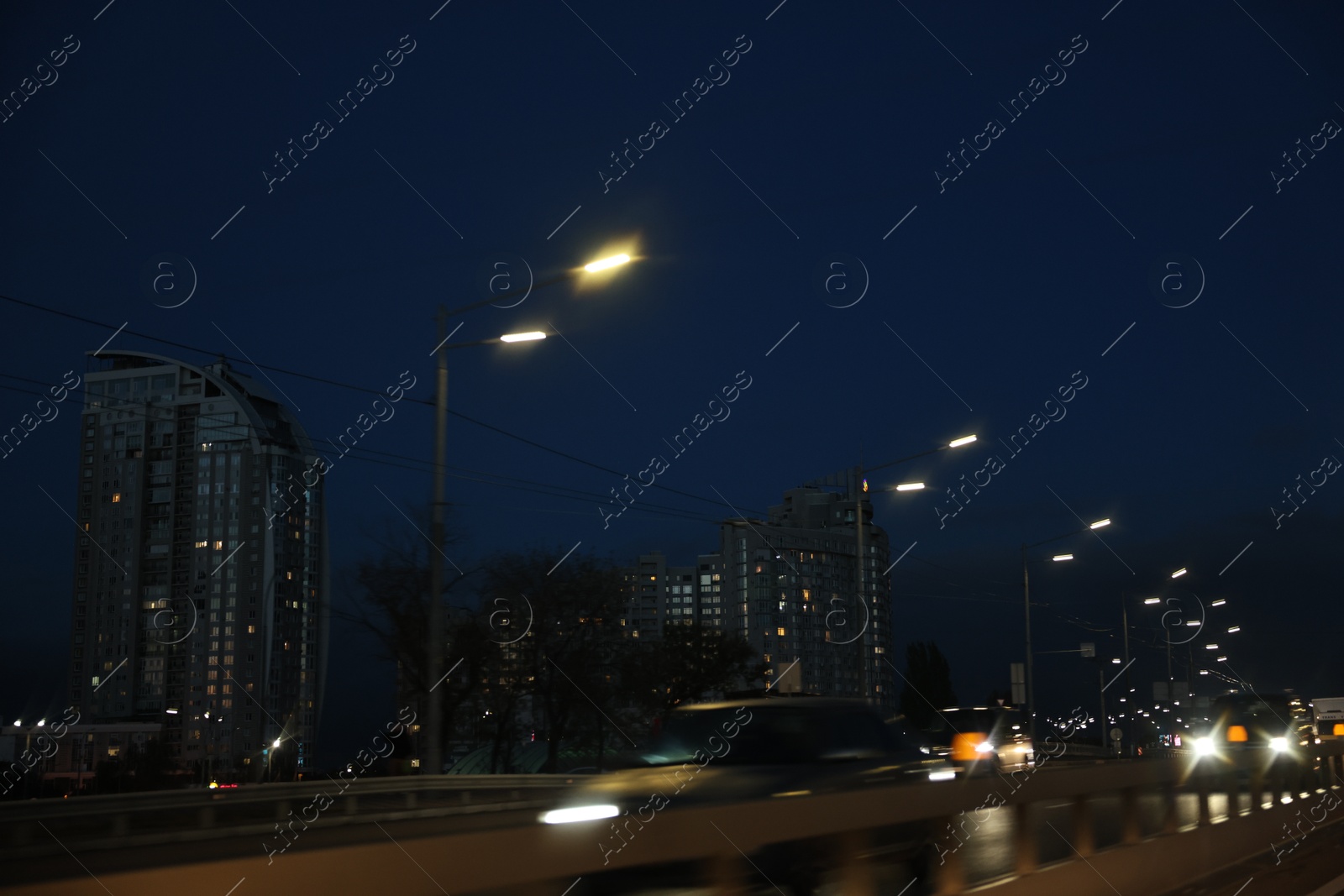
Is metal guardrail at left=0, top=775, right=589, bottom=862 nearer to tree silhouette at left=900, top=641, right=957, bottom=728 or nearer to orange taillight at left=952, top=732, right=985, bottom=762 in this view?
orange taillight at left=952, top=732, right=985, bottom=762

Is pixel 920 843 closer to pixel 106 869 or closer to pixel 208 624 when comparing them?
pixel 106 869

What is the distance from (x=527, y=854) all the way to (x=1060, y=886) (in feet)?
17.3

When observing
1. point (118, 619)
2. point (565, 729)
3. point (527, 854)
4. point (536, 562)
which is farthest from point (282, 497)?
point (527, 854)

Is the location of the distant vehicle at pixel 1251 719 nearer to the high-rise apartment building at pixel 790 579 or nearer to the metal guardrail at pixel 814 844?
the metal guardrail at pixel 814 844

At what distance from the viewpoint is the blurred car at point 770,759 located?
9.41 m

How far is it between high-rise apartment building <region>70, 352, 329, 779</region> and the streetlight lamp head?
1376 centimetres

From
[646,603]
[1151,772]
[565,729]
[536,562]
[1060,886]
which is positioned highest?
[646,603]

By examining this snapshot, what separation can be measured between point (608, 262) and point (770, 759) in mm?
7934

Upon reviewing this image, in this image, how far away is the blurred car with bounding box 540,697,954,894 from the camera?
9.41 m

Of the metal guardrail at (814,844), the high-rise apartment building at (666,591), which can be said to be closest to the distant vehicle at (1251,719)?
the metal guardrail at (814,844)

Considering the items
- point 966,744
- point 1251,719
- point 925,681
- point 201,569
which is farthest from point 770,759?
point 925,681

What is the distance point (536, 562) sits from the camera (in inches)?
1949

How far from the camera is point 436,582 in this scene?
1847 cm

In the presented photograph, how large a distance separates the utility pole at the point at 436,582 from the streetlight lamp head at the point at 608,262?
3966 millimetres
